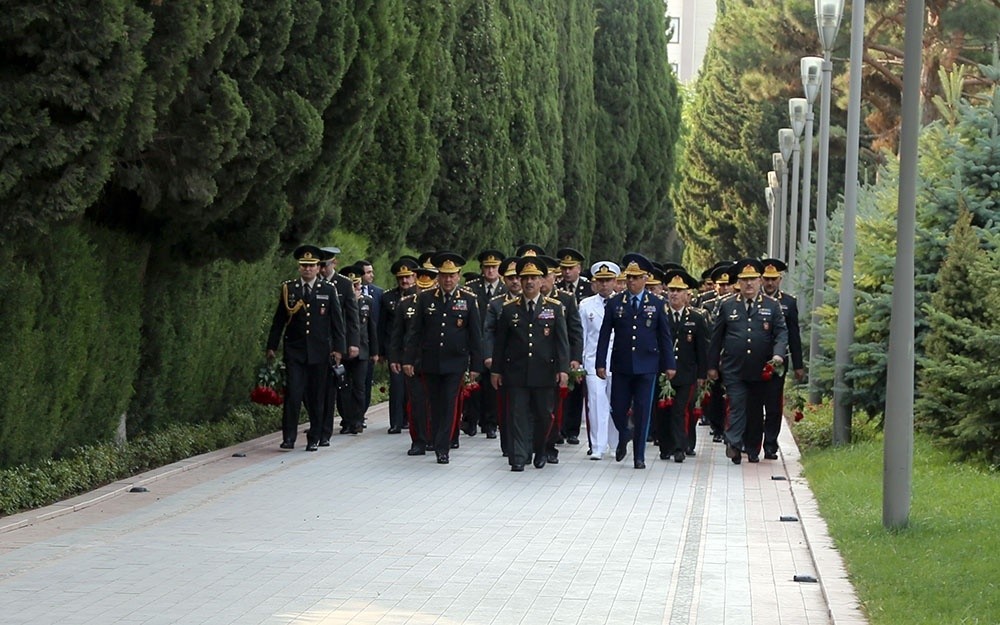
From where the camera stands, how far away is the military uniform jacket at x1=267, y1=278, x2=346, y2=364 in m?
17.7

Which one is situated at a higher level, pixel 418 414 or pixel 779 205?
pixel 779 205

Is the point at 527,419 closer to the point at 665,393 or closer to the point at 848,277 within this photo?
the point at 665,393

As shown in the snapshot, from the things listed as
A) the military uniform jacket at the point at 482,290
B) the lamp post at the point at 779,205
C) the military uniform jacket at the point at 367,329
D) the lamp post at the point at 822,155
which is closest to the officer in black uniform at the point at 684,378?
the lamp post at the point at 822,155

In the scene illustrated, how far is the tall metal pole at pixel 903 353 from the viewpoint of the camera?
37.5 ft

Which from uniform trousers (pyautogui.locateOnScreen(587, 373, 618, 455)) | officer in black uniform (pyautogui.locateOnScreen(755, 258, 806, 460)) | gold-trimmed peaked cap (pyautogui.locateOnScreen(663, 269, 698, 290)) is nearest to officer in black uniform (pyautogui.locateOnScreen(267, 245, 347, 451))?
uniform trousers (pyautogui.locateOnScreen(587, 373, 618, 455))

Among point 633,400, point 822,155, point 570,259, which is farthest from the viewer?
point 822,155

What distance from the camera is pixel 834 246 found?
82.5ft

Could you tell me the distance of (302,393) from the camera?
1775cm

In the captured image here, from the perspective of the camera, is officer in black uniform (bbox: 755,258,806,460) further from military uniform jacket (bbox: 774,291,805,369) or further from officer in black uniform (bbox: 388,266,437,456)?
Answer: officer in black uniform (bbox: 388,266,437,456)

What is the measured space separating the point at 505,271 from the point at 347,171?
2.04m

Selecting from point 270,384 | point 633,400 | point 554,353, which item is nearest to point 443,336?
point 554,353

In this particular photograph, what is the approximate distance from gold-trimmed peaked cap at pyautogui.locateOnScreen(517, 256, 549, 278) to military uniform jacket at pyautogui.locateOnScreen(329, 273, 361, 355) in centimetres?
236

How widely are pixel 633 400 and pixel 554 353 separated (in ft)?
4.07

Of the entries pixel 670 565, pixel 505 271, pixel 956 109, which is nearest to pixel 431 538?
pixel 670 565
